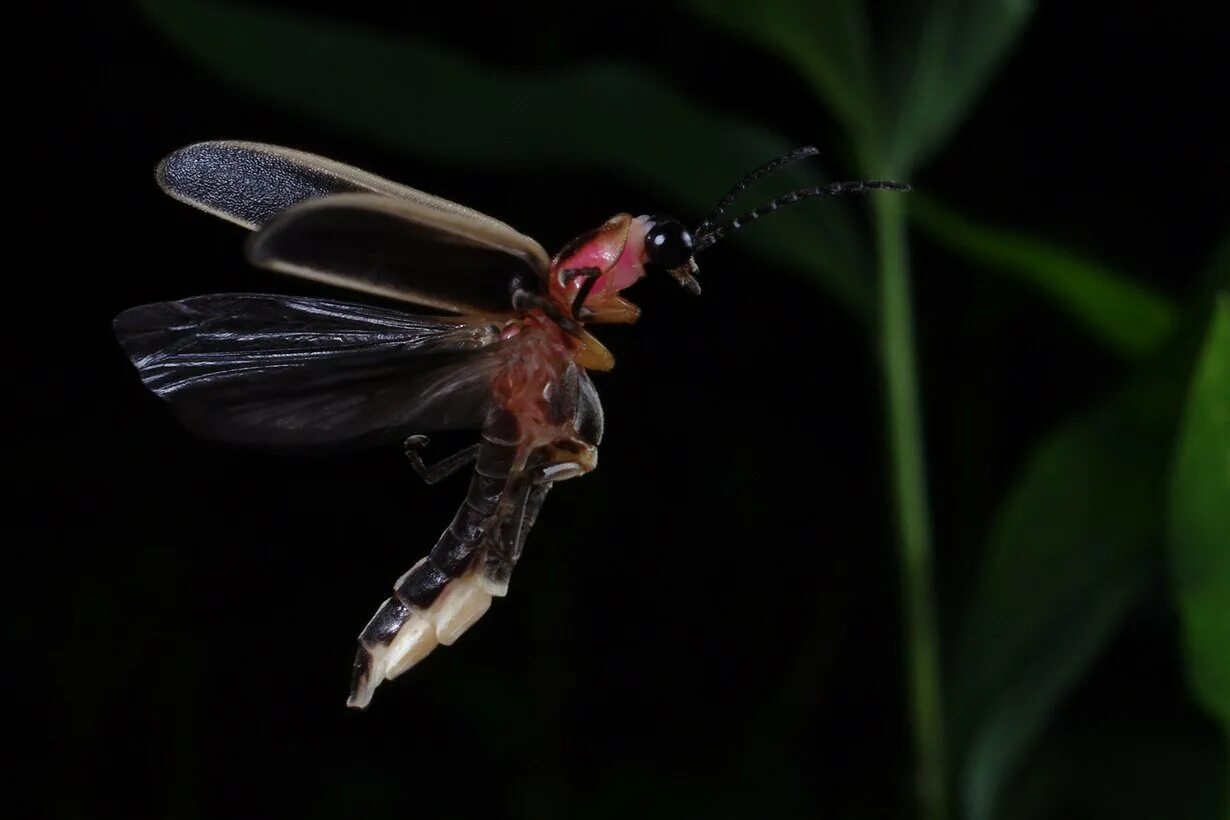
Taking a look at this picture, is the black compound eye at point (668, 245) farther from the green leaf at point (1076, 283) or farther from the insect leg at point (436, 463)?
the green leaf at point (1076, 283)

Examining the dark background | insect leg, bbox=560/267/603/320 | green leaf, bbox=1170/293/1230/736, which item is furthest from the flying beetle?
the dark background

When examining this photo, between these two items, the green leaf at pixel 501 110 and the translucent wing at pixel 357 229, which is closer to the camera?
the translucent wing at pixel 357 229

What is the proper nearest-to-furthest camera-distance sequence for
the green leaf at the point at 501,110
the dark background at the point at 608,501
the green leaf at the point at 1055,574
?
the green leaf at the point at 1055,574, the green leaf at the point at 501,110, the dark background at the point at 608,501

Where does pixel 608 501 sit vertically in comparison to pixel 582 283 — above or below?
below

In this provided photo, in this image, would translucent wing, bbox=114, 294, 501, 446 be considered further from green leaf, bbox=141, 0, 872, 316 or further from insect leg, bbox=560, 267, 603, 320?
green leaf, bbox=141, 0, 872, 316

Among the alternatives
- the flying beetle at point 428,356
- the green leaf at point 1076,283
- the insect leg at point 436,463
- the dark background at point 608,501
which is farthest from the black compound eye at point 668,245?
the dark background at point 608,501

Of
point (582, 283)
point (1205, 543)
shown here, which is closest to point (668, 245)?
point (582, 283)

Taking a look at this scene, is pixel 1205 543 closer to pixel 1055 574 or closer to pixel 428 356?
pixel 1055 574
